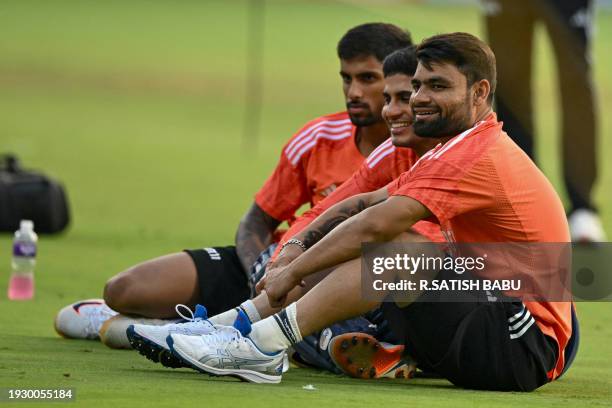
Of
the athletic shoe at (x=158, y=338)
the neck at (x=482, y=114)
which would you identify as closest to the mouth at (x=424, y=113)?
the neck at (x=482, y=114)

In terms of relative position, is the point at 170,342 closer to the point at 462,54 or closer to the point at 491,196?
the point at 491,196

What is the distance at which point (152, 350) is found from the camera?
5.23m

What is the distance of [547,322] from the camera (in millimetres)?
5332

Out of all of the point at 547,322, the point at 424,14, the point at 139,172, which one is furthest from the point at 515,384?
the point at 424,14

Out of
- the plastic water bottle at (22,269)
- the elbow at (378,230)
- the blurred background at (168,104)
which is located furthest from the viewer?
the blurred background at (168,104)

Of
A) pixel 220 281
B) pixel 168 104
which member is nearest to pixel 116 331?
pixel 220 281

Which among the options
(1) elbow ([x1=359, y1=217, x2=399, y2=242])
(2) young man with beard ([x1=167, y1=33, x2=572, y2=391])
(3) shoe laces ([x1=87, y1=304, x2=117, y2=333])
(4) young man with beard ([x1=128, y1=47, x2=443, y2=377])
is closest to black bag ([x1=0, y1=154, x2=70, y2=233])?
(3) shoe laces ([x1=87, y1=304, x2=117, y2=333])

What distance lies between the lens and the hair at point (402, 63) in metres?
6.13

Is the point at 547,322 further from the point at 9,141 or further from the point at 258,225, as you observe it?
the point at 9,141

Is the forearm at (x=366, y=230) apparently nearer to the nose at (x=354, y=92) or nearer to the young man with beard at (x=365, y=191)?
the young man with beard at (x=365, y=191)

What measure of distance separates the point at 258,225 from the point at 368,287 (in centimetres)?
196

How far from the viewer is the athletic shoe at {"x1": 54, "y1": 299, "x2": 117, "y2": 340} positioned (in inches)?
258

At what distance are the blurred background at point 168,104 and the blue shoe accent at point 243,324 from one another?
276 cm

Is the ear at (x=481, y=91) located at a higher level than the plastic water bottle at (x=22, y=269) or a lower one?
higher
